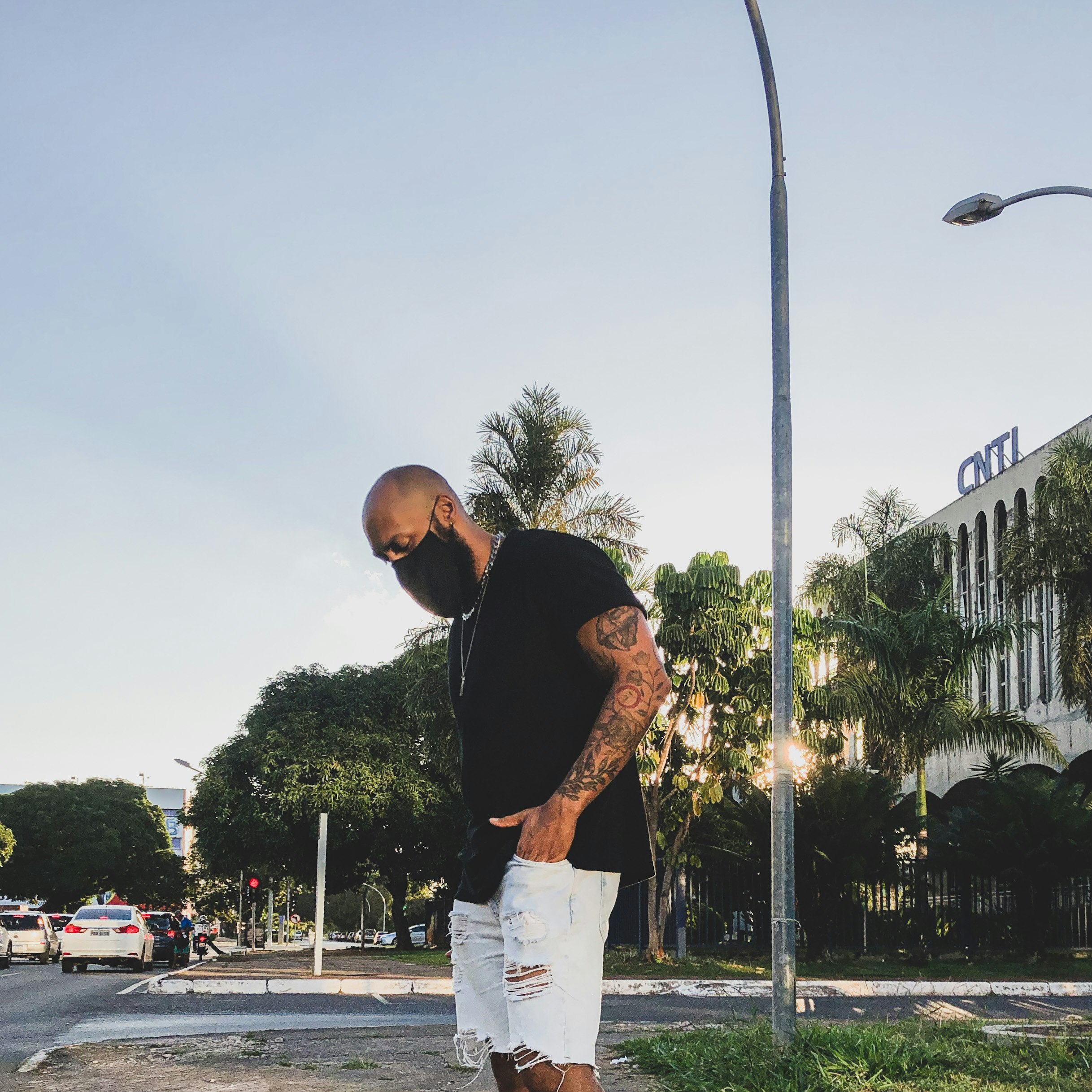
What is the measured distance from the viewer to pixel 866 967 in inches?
724

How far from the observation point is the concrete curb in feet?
45.4

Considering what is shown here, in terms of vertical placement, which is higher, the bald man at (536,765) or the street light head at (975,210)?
the street light head at (975,210)

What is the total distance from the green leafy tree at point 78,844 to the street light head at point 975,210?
60.3m

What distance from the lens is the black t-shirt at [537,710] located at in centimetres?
257

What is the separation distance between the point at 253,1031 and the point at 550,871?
7635 millimetres

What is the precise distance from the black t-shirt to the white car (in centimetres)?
2415

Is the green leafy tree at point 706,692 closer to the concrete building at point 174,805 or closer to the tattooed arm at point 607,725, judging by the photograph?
the tattooed arm at point 607,725

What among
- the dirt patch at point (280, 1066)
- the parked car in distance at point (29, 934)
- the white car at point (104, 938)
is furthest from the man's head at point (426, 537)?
the parked car in distance at point (29, 934)

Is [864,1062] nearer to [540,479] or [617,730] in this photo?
[617,730]

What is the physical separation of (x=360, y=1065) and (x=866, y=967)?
13.1 meters

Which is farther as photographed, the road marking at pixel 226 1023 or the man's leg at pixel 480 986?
the road marking at pixel 226 1023

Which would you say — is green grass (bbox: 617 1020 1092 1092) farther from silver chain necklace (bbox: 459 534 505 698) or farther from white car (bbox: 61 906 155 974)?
white car (bbox: 61 906 155 974)

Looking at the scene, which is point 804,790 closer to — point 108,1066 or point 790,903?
point 790,903

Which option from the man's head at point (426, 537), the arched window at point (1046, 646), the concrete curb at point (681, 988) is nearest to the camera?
the man's head at point (426, 537)
